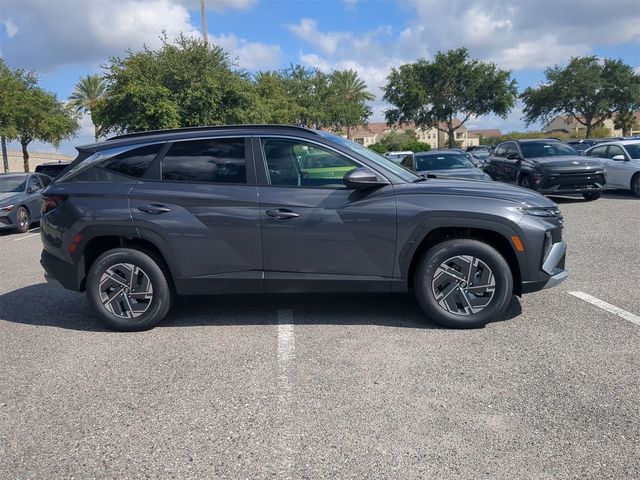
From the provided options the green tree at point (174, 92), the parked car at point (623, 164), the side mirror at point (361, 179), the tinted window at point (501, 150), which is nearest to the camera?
the side mirror at point (361, 179)

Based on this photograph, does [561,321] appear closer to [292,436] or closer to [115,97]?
[292,436]

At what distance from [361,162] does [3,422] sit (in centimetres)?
332

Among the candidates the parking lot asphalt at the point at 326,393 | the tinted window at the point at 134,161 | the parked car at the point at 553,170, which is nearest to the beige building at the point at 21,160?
the parked car at the point at 553,170

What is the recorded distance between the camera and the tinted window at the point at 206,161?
4.97 meters

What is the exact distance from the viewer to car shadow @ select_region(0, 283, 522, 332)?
5164 mm

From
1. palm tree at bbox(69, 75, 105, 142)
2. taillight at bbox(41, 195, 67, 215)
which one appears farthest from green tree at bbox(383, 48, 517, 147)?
taillight at bbox(41, 195, 67, 215)

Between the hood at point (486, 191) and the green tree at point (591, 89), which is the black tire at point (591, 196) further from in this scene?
the green tree at point (591, 89)

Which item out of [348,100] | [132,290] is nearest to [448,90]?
[348,100]

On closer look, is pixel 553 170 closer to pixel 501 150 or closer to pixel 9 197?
pixel 501 150

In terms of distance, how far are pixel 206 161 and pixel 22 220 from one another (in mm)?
10601

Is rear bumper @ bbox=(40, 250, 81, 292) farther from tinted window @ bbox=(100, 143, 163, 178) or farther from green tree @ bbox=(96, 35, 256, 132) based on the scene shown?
green tree @ bbox=(96, 35, 256, 132)

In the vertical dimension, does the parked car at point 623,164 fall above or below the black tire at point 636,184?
above

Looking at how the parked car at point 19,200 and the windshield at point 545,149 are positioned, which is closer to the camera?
the parked car at point 19,200

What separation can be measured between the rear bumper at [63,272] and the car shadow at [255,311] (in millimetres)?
447
